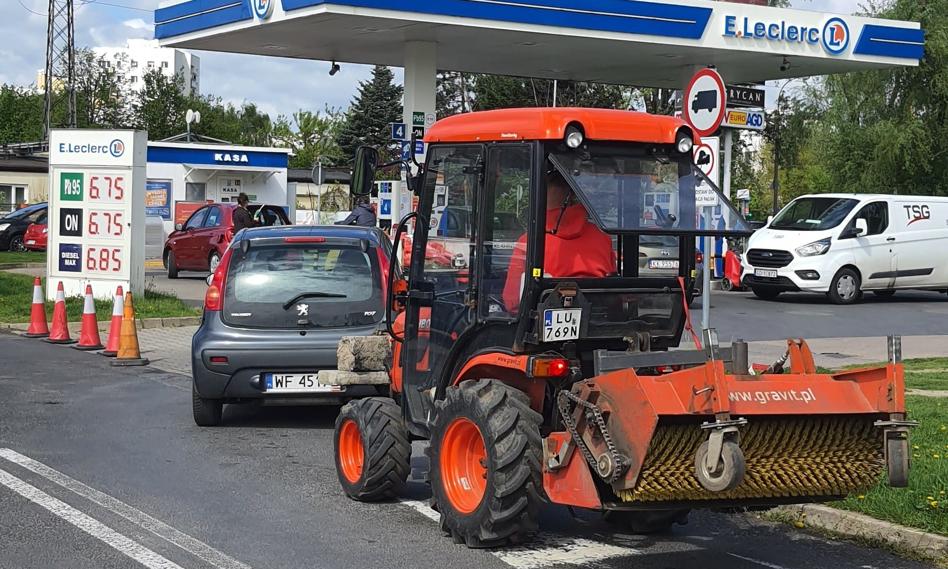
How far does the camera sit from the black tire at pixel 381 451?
7.52m

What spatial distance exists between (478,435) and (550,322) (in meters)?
0.74

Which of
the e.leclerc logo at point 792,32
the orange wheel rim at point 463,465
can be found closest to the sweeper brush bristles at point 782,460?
the orange wheel rim at point 463,465

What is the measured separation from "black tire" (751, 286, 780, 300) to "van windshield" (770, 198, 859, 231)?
123cm

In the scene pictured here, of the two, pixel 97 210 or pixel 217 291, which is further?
pixel 97 210

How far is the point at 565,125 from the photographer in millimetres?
6363

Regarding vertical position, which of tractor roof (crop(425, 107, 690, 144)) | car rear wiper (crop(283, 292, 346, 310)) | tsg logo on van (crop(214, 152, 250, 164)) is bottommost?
car rear wiper (crop(283, 292, 346, 310))

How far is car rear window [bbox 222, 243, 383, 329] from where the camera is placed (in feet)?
34.0

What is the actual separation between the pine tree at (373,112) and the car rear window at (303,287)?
69979 millimetres

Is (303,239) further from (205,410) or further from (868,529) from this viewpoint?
(868,529)

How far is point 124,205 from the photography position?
20.6 meters

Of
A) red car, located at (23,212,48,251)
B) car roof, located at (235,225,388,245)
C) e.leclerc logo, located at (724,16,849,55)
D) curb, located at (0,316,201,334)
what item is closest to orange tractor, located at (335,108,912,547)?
car roof, located at (235,225,388,245)

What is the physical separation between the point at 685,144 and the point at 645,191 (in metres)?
0.37

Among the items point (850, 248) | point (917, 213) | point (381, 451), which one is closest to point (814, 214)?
point (850, 248)

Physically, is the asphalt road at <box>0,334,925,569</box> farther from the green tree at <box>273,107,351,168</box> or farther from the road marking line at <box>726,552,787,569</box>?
the green tree at <box>273,107,351,168</box>
